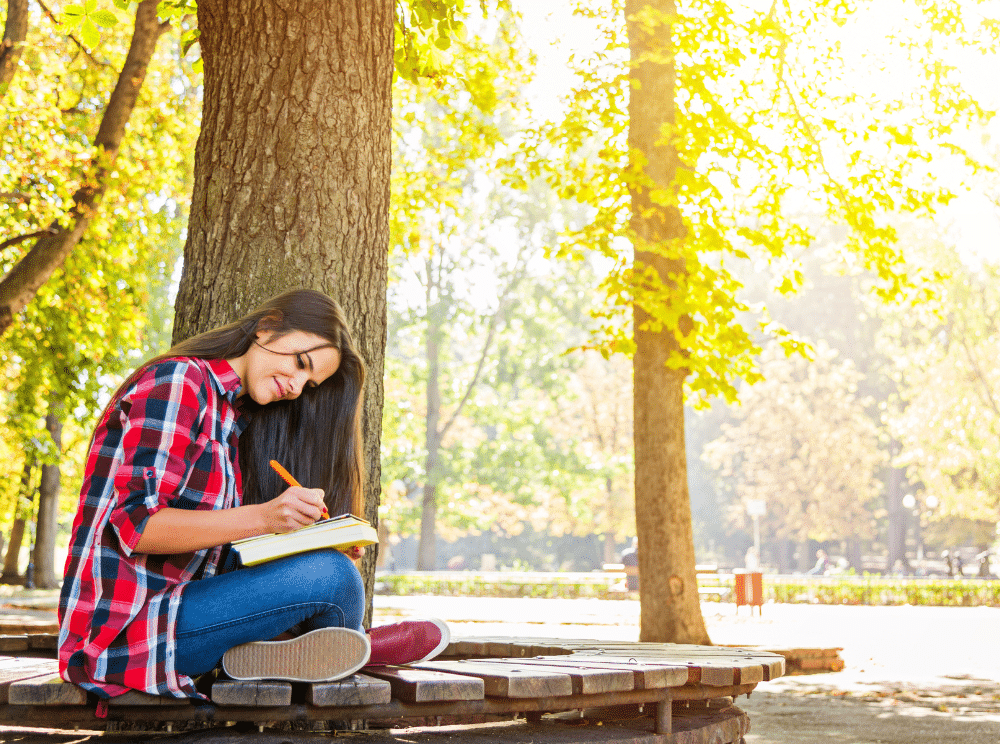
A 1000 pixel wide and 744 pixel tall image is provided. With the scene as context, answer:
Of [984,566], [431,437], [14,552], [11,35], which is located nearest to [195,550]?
[11,35]

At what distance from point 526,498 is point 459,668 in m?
30.6

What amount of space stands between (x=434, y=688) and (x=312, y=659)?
1.01ft

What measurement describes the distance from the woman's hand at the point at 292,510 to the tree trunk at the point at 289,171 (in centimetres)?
144

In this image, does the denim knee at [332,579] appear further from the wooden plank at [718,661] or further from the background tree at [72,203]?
the background tree at [72,203]

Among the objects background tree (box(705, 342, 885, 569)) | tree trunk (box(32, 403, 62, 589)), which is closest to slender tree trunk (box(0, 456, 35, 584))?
tree trunk (box(32, 403, 62, 589))

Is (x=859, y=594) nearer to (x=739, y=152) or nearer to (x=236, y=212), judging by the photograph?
(x=739, y=152)

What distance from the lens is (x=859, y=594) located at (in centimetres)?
2380

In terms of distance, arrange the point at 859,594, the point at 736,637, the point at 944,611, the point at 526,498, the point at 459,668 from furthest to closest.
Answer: the point at 526,498
the point at 859,594
the point at 944,611
the point at 736,637
the point at 459,668

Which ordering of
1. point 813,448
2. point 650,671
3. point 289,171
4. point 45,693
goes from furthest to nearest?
point 813,448 → point 289,171 → point 650,671 → point 45,693

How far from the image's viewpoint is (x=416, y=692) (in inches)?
101

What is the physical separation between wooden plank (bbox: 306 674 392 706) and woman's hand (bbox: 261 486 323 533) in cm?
39

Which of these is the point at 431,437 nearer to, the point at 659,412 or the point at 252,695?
the point at 659,412

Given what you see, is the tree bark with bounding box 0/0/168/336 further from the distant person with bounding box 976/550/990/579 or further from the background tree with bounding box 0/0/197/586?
the distant person with bounding box 976/550/990/579

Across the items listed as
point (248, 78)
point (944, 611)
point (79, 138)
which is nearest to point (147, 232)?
point (79, 138)
